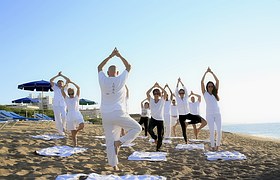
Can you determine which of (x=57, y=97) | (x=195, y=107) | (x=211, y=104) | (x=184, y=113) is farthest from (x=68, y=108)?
(x=195, y=107)

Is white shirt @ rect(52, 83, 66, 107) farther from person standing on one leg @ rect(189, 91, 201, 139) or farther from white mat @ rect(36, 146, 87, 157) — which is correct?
person standing on one leg @ rect(189, 91, 201, 139)

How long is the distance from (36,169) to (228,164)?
362cm

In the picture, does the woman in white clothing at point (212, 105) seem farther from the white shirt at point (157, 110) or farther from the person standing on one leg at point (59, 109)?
the person standing on one leg at point (59, 109)

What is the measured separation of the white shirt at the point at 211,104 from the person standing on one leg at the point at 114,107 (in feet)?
10.3

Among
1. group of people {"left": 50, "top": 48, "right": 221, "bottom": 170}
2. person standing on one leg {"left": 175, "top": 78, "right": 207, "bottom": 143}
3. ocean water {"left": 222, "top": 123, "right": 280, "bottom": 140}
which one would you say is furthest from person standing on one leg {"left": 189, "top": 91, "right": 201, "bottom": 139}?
ocean water {"left": 222, "top": 123, "right": 280, "bottom": 140}

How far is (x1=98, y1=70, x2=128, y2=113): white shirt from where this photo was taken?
17.7ft

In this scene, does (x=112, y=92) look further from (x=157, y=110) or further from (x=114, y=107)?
(x=157, y=110)

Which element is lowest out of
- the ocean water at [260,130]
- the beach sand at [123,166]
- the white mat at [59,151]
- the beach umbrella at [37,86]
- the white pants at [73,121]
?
the ocean water at [260,130]

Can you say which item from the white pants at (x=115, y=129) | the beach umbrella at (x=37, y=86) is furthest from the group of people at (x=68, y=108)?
the beach umbrella at (x=37, y=86)

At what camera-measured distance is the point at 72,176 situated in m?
4.80

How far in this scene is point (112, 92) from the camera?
5.40 meters

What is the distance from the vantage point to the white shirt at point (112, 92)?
17.7ft

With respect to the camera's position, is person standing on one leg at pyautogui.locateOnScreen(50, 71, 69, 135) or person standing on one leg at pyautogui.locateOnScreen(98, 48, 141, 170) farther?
person standing on one leg at pyautogui.locateOnScreen(50, 71, 69, 135)

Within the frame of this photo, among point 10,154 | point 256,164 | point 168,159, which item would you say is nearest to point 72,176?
point 10,154
